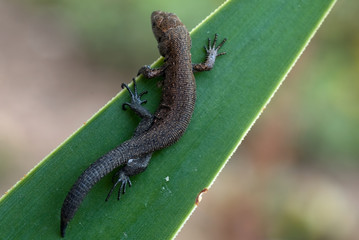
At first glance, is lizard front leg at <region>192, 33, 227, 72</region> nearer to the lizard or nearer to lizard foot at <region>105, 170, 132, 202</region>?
the lizard

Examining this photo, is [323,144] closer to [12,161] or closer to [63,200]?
[63,200]

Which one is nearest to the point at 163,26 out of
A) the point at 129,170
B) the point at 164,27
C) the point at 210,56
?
the point at 164,27

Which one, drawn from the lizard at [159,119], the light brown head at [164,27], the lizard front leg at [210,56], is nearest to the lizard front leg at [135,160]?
the lizard at [159,119]

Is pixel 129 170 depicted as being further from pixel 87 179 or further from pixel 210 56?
pixel 210 56

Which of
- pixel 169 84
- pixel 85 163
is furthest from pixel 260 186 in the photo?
pixel 85 163

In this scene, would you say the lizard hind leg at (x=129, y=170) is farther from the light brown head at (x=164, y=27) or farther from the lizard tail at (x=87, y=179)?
the light brown head at (x=164, y=27)

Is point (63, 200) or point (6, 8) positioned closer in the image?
point (63, 200)
